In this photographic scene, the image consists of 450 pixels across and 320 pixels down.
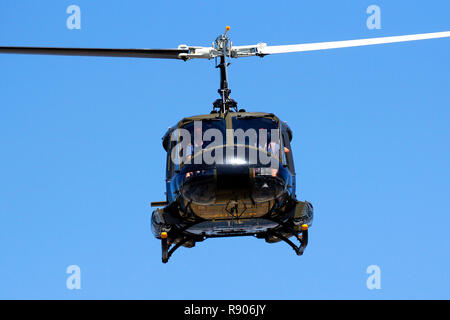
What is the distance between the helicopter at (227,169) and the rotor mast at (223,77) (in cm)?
3

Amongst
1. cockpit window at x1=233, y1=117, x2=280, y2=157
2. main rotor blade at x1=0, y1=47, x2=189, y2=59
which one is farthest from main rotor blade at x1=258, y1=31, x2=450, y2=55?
main rotor blade at x1=0, y1=47, x2=189, y2=59

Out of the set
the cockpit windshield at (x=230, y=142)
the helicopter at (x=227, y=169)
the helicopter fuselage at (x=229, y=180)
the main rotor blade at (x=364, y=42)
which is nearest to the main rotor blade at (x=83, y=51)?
the helicopter at (x=227, y=169)

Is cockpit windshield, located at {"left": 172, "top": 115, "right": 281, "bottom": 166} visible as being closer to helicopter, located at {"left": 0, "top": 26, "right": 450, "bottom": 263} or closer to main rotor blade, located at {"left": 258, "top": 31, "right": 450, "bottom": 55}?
helicopter, located at {"left": 0, "top": 26, "right": 450, "bottom": 263}

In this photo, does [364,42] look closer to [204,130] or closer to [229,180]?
[204,130]

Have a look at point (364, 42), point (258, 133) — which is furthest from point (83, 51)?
point (364, 42)

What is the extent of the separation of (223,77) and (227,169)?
4.89 m

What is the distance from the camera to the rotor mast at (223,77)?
29.3m

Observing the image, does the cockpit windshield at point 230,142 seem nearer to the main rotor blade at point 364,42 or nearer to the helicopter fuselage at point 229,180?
the helicopter fuselage at point 229,180

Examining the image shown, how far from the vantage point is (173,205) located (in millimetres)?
27672

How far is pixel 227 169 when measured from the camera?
84.4ft

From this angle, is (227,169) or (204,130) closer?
(227,169)
